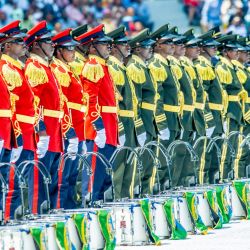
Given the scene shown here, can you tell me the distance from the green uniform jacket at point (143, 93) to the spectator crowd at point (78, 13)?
1432 cm

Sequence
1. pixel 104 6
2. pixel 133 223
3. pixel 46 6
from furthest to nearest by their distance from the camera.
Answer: pixel 104 6, pixel 46 6, pixel 133 223

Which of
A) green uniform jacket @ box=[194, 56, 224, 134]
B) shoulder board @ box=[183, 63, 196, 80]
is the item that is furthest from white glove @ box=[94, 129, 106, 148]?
A: green uniform jacket @ box=[194, 56, 224, 134]

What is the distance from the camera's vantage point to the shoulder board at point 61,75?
18.0 meters

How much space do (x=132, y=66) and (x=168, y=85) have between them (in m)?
1.06

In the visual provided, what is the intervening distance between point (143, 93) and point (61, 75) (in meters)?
2.13

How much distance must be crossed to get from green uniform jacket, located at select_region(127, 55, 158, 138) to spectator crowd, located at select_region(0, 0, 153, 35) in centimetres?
1432

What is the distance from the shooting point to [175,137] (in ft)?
68.5

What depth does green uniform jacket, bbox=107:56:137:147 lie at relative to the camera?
63.2 ft

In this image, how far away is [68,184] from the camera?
17.9 m

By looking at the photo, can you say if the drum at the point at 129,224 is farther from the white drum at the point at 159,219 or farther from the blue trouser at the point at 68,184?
the blue trouser at the point at 68,184

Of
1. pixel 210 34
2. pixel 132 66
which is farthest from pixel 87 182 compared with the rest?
pixel 210 34

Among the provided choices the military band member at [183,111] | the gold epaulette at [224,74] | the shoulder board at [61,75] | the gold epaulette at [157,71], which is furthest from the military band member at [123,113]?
the gold epaulette at [224,74]

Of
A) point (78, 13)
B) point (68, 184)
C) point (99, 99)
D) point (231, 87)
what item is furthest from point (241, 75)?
point (78, 13)

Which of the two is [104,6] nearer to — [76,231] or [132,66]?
[132,66]
